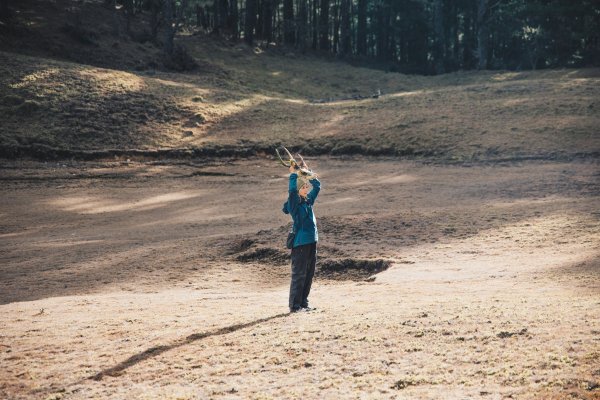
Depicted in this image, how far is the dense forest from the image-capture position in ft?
158

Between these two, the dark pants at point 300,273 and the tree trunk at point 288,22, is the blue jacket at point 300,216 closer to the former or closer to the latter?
the dark pants at point 300,273

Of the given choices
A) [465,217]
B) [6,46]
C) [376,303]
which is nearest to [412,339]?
[376,303]

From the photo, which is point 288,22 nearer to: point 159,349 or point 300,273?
point 300,273

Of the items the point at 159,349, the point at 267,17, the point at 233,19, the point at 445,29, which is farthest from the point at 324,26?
the point at 159,349

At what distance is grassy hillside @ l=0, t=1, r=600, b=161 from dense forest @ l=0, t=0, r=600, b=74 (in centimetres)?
877

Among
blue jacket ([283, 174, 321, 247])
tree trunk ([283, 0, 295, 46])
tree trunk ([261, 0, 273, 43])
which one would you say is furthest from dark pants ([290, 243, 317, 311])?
tree trunk ([283, 0, 295, 46])

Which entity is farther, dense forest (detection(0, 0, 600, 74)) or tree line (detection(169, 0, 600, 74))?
tree line (detection(169, 0, 600, 74))

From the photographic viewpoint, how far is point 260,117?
32688 millimetres

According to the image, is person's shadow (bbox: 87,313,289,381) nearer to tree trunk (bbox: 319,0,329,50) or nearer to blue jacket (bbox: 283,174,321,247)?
blue jacket (bbox: 283,174,321,247)

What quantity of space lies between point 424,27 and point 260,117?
1543 inches

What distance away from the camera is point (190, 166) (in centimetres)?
2717

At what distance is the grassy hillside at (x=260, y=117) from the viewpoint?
2731cm

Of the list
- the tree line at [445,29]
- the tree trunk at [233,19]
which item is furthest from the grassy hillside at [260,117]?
the tree trunk at [233,19]

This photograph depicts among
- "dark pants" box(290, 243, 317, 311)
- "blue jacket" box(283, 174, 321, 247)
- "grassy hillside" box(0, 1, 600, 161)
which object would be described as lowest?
"dark pants" box(290, 243, 317, 311)
